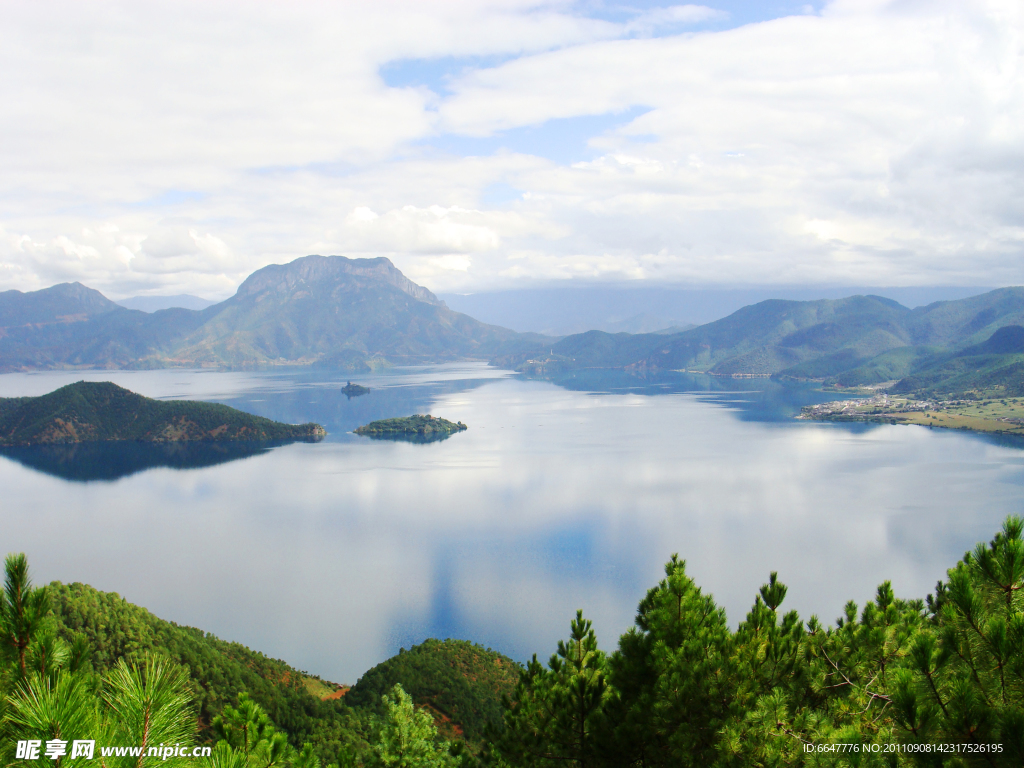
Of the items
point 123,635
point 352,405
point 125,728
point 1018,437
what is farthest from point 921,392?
point 125,728

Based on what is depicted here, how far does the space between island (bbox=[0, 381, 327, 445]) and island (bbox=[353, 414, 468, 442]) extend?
6.17 metres

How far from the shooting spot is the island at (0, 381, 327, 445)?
74.6 meters

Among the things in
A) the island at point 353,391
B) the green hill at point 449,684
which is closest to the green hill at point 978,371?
the island at point 353,391

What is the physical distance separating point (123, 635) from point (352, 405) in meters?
82.4

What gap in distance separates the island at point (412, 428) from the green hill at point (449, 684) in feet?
164

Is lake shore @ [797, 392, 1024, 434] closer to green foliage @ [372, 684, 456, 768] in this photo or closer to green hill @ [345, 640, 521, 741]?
green hill @ [345, 640, 521, 741]

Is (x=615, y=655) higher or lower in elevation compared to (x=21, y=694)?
lower

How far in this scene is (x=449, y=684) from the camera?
19.8 meters

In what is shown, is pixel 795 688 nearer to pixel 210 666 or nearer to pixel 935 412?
pixel 210 666

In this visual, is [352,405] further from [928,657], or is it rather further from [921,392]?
[928,657]

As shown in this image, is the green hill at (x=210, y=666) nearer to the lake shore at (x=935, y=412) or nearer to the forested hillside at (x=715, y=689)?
the forested hillside at (x=715, y=689)

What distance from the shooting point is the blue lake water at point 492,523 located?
2775 centimetres

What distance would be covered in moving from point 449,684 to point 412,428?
5589 cm

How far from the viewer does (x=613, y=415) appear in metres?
85.9
